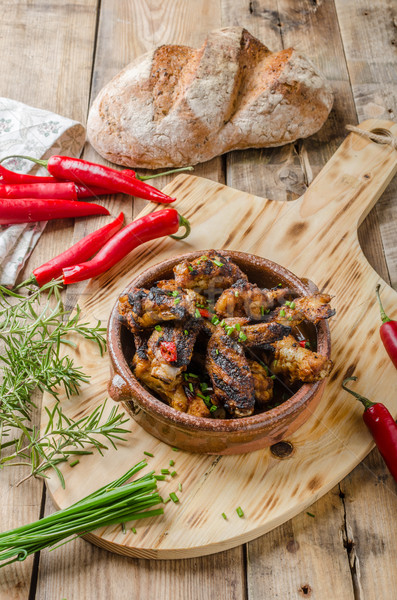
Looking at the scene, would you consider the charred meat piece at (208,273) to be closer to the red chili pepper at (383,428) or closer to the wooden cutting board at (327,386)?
the wooden cutting board at (327,386)

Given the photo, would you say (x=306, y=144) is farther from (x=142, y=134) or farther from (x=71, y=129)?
(x=71, y=129)

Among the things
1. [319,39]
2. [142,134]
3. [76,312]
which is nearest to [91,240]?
[76,312]

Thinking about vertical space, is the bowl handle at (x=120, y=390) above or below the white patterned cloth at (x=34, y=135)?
below

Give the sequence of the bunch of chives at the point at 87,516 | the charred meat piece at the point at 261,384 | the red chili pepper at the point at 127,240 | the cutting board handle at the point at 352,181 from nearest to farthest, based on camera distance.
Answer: the bunch of chives at the point at 87,516, the charred meat piece at the point at 261,384, the red chili pepper at the point at 127,240, the cutting board handle at the point at 352,181

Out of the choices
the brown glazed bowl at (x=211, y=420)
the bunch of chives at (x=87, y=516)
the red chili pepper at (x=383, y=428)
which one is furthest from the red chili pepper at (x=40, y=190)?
the red chili pepper at (x=383, y=428)

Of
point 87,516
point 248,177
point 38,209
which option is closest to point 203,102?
point 248,177

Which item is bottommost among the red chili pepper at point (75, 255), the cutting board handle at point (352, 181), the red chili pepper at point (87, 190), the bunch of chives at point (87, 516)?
the bunch of chives at point (87, 516)

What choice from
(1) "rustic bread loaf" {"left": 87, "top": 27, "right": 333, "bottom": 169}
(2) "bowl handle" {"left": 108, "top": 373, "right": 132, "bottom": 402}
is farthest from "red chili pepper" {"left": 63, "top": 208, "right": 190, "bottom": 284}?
(2) "bowl handle" {"left": 108, "top": 373, "right": 132, "bottom": 402}
